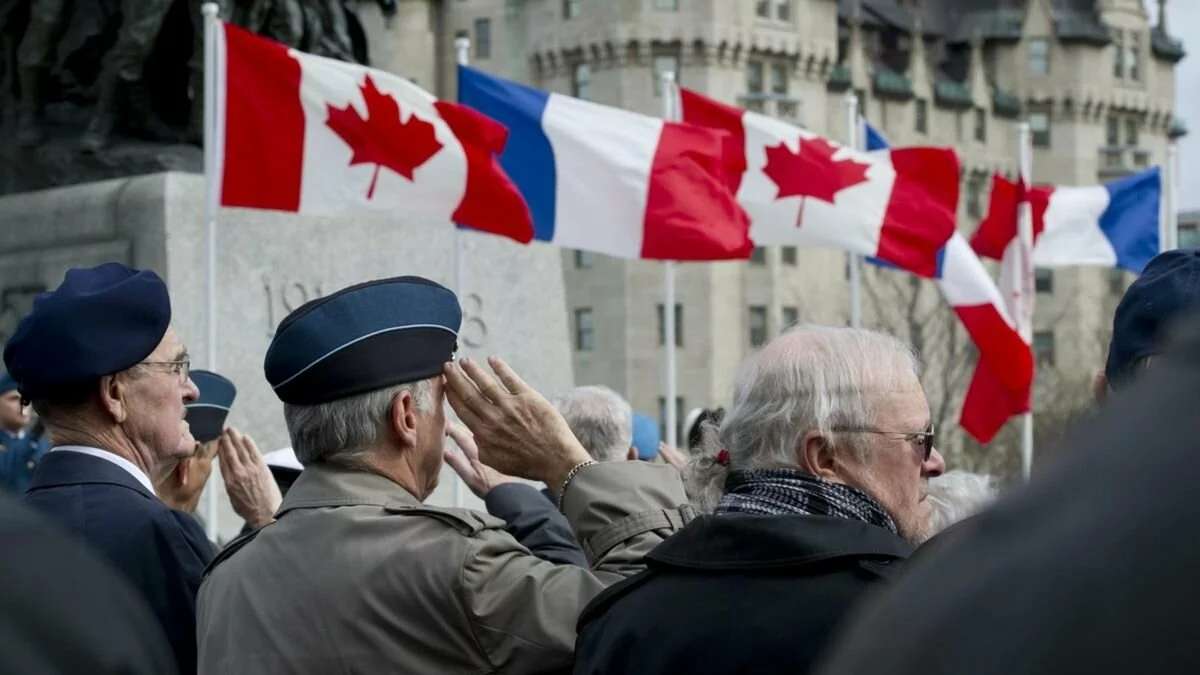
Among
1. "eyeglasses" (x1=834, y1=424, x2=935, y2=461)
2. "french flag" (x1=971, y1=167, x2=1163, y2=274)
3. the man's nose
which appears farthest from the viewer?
"french flag" (x1=971, y1=167, x2=1163, y2=274)

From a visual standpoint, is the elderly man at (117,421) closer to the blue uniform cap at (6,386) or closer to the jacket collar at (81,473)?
the jacket collar at (81,473)

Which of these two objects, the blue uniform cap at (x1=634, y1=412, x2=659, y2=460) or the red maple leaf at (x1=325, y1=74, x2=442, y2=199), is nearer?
the blue uniform cap at (x1=634, y1=412, x2=659, y2=460)

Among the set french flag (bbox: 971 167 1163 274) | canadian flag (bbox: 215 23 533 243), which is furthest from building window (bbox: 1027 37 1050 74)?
canadian flag (bbox: 215 23 533 243)

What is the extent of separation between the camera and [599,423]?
4.92 metres

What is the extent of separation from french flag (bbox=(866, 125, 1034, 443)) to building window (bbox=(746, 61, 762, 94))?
51338 millimetres

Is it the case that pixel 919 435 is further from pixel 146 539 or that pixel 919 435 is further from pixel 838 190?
pixel 838 190

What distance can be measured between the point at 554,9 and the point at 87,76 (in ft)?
177

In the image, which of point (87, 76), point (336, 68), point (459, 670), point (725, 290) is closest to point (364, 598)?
point (459, 670)

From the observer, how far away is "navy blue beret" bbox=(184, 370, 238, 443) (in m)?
5.65

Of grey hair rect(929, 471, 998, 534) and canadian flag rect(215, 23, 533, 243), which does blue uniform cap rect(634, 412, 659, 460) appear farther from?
canadian flag rect(215, 23, 533, 243)

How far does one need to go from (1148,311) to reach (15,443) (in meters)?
4.69

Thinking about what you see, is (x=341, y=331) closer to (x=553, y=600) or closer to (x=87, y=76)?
(x=553, y=600)

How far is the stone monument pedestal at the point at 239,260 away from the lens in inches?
403

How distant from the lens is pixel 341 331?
3.22 meters
